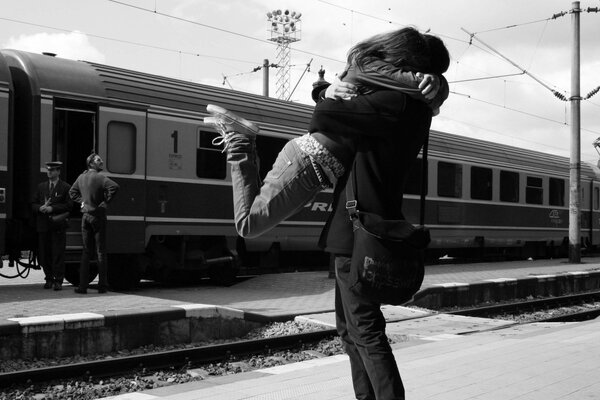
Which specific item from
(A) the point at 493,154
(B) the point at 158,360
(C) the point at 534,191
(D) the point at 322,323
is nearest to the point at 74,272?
(D) the point at 322,323

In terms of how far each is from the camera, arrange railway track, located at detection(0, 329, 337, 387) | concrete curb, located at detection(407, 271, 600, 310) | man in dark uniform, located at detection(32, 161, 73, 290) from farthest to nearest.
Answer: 1. concrete curb, located at detection(407, 271, 600, 310)
2. man in dark uniform, located at detection(32, 161, 73, 290)
3. railway track, located at detection(0, 329, 337, 387)

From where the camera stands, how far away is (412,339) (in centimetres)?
870

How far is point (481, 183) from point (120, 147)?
11711mm

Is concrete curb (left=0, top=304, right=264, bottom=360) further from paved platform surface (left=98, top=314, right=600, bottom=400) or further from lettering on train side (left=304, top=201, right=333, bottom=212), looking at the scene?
lettering on train side (left=304, top=201, right=333, bottom=212)

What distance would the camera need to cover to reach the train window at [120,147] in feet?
37.8

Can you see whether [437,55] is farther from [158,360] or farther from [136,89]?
[136,89]

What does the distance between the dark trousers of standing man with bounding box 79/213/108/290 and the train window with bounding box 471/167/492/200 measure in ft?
39.0

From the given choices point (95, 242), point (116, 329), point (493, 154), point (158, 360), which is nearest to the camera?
point (158, 360)

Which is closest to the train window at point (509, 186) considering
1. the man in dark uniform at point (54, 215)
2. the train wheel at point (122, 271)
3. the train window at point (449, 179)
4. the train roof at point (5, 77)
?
the train window at point (449, 179)

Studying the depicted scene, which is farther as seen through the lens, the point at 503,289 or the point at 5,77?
the point at 503,289

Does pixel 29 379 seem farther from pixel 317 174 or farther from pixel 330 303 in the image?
pixel 330 303

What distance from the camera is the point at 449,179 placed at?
62.5 ft

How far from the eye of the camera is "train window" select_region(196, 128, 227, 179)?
12.7 m

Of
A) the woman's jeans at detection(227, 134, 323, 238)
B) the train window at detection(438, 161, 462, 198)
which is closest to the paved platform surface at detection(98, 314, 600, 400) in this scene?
the woman's jeans at detection(227, 134, 323, 238)
